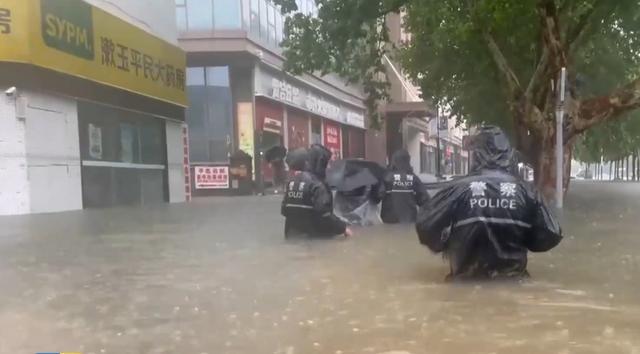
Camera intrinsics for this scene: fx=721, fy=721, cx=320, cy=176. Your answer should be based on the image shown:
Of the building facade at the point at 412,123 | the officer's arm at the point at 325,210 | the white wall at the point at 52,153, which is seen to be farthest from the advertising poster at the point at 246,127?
the officer's arm at the point at 325,210

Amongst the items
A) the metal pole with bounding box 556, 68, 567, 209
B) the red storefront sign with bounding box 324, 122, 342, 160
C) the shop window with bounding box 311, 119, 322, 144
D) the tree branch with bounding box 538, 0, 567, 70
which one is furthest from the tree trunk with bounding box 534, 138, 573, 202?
the red storefront sign with bounding box 324, 122, 342, 160

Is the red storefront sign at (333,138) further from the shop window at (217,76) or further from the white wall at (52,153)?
the white wall at (52,153)

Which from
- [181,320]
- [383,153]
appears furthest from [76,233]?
[383,153]

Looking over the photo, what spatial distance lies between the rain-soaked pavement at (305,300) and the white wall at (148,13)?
9.85 metres

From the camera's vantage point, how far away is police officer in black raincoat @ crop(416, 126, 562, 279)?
559cm

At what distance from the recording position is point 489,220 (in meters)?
5.61

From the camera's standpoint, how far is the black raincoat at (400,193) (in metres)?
11.5

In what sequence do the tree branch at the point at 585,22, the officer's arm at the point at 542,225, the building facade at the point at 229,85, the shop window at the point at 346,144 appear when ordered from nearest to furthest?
1. the officer's arm at the point at 542,225
2. the tree branch at the point at 585,22
3. the building facade at the point at 229,85
4. the shop window at the point at 346,144

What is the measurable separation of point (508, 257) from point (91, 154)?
13.6m

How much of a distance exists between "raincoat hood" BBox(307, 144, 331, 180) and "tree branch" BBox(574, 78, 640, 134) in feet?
23.0

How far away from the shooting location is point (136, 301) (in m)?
5.56

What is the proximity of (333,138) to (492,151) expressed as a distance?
35894 millimetres

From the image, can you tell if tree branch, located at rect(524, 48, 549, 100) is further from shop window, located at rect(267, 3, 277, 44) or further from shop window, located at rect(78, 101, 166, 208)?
shop window, located at rect(267, 3, 277, 44)

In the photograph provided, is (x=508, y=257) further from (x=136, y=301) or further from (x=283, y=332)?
(x=136, y=301)
